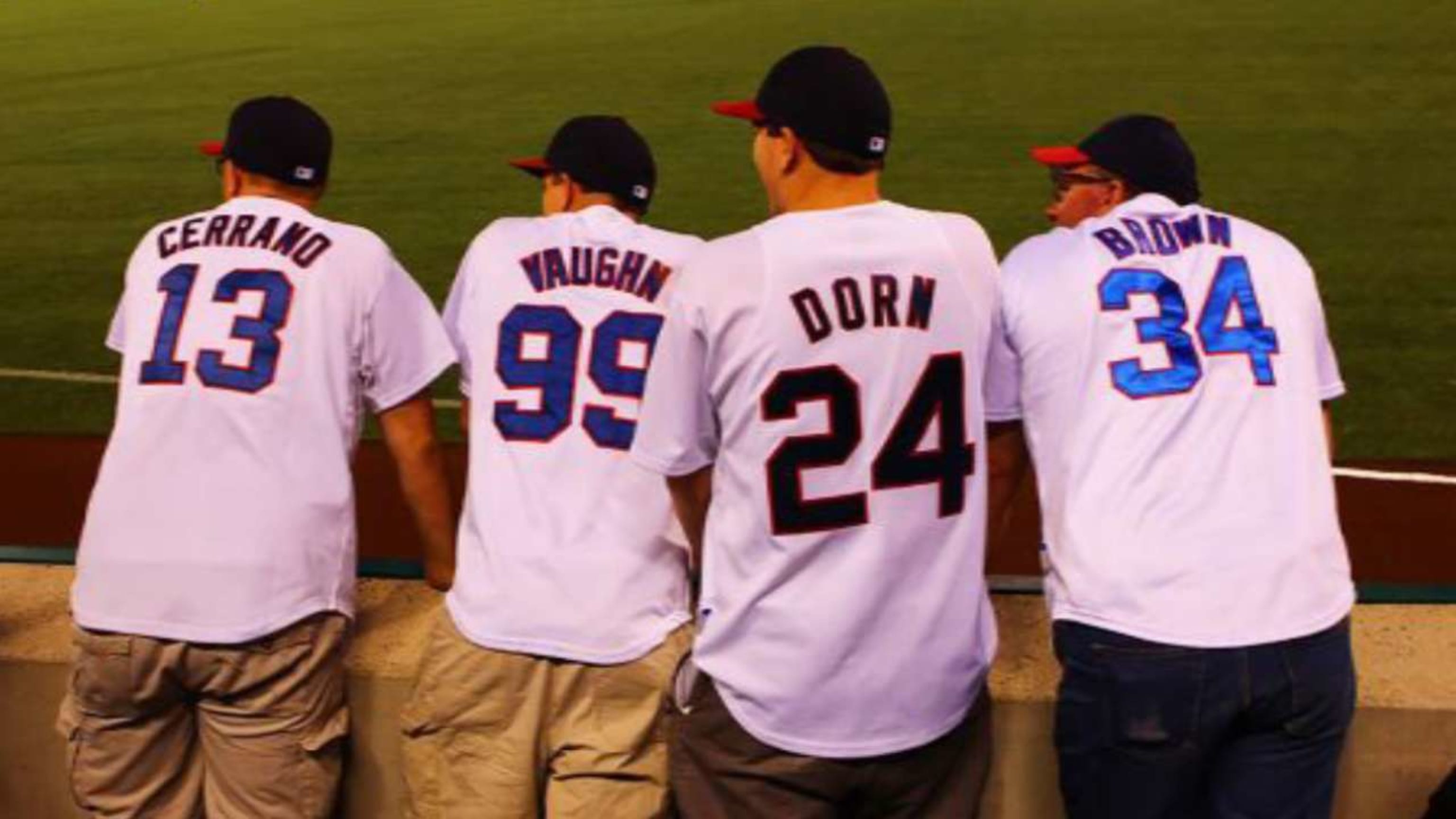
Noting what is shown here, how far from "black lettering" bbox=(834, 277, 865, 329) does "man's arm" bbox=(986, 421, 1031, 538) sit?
698 millimetres

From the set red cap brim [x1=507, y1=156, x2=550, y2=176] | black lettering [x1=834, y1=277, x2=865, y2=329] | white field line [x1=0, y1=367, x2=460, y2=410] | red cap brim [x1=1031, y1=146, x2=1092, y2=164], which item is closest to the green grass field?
white field line [x1=0, y1=367, x2=460, y2=410]

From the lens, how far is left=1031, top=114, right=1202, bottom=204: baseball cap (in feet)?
11.6

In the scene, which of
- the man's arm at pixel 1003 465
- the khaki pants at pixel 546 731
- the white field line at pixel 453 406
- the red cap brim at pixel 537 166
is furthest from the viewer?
the white field line at pixel 453 406

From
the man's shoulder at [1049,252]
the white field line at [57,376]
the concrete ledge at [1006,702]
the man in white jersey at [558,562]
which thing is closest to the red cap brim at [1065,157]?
the man's shoulder at [1049,252]

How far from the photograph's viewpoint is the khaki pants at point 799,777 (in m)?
2.95

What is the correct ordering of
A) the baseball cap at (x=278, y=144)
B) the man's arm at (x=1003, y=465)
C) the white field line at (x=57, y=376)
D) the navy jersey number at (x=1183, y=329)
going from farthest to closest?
the white field line at (x=57, y=376) < the baseball cap at (x=278, y=144) < the man's arm at (x=1003, y=465) < the navy jersey number at (x=1183, y=329)

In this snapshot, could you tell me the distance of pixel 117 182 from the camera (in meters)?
15.2

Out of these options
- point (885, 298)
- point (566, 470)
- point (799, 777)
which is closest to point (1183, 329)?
point (885, 298)

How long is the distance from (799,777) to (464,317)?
1.27m

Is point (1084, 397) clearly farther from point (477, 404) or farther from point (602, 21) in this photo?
point (602, 21)

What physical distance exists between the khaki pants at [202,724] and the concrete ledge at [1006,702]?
0.88ft

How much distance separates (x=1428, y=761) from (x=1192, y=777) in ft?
2.70

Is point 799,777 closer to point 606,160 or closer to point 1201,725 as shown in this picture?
point 1201,725

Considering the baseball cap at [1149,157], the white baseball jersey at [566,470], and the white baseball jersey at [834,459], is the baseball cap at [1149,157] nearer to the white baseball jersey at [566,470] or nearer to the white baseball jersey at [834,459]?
the white baseball jersey at [834,459]
